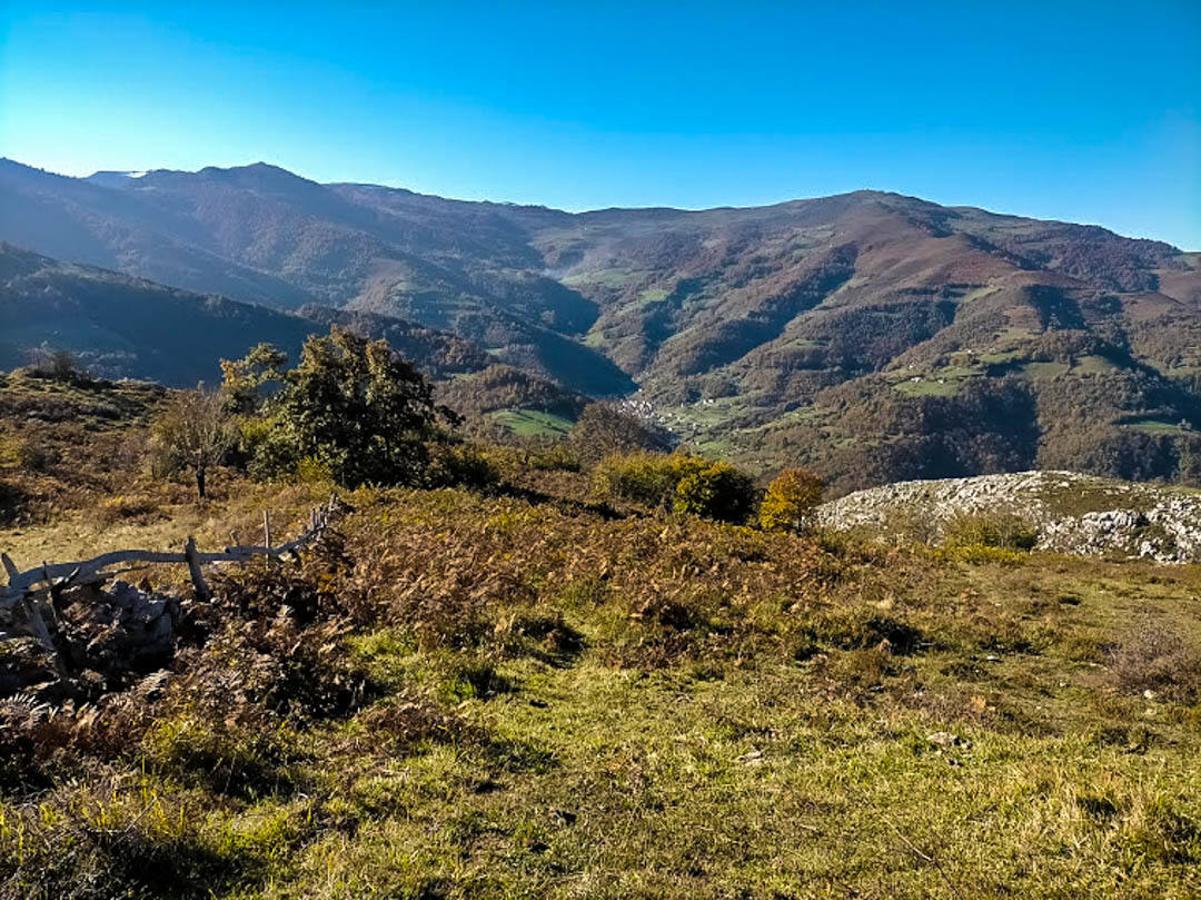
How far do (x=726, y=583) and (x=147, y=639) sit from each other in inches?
447

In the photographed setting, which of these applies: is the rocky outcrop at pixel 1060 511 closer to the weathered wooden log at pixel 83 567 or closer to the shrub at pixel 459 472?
the shrub at pixel 459 472

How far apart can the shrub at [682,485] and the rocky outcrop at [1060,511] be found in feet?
49.5

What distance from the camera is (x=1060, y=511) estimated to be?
7806 centimetres

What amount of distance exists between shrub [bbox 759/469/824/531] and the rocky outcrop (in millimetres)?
4623

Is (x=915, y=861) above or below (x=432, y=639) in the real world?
above

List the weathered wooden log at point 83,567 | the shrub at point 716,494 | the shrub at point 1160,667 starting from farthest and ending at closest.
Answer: the shrub at point 716,494 → the shrub at point 1160,667 → the weathered wooden log at point 83,567

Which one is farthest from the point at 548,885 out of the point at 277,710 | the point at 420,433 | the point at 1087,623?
the point at 420,433

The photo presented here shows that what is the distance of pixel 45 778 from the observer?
19.5ft

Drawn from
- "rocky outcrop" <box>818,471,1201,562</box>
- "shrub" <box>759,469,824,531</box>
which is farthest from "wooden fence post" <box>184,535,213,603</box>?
"shrub" <box>759,469,824,531</box>

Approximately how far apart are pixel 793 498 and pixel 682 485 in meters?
26.2

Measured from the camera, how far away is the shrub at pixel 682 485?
6378 centimetres

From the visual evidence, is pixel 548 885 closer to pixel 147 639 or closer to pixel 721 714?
pixel 721 714

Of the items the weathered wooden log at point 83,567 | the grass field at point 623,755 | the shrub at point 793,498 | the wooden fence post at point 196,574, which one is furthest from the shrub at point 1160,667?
the shrub at point 793,498

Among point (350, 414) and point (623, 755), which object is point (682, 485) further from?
point (623, 755)
